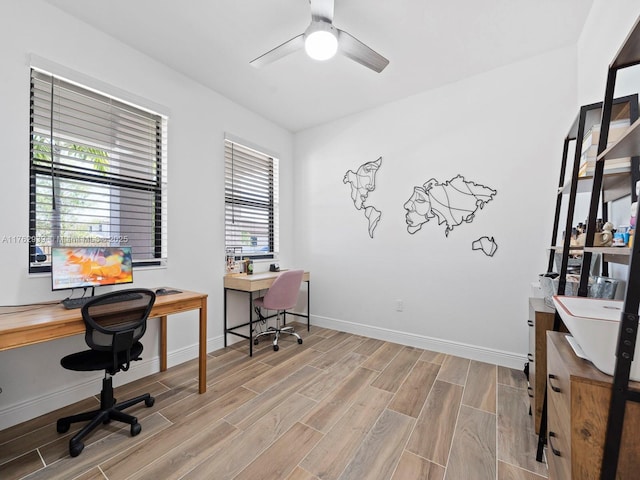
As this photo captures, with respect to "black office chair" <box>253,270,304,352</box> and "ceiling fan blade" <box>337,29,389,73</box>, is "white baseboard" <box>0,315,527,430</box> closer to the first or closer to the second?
"black office chair" <box>253,270,304,352</box>

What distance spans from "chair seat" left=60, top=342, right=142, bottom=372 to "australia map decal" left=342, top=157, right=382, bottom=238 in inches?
103

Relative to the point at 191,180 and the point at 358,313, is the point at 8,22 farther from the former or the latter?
the point at 358,313

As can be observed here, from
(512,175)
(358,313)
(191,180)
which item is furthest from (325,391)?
(512,175)

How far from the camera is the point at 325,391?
226 cm

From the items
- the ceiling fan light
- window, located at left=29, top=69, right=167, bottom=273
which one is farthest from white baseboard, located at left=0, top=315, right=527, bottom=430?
the ceiling fan light

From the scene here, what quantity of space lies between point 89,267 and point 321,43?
7.31 feet

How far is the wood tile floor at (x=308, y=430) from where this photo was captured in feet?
4.90

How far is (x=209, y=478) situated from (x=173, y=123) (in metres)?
2.76

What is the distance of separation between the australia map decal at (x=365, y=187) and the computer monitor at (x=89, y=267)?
8.06 feet

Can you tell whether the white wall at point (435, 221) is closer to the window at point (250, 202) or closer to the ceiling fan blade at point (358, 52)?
the window at point (250, 202)

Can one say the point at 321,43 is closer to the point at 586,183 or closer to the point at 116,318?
the point at 586,183

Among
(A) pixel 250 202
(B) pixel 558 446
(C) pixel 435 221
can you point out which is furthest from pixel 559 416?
(A) pixel 250 202

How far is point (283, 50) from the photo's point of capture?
2.11 metres

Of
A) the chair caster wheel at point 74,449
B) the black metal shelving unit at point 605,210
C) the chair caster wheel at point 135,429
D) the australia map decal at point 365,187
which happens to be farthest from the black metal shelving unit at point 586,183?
the chair caster wheel at point 74,449
